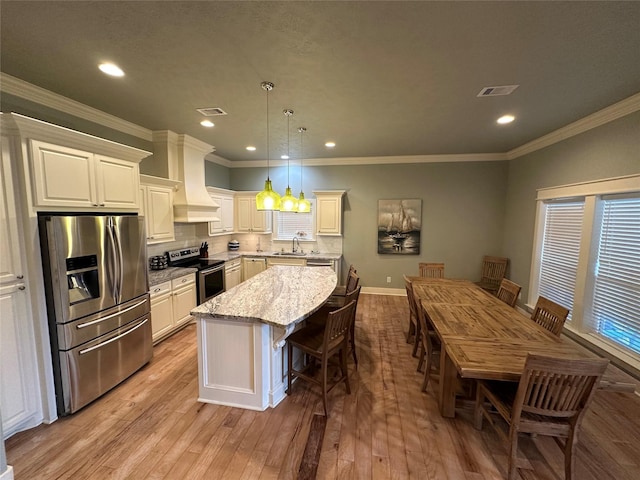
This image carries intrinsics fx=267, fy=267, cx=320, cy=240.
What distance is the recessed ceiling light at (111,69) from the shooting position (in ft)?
7.14

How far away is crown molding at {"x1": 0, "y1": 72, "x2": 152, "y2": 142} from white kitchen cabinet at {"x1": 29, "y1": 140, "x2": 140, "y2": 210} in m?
0.87

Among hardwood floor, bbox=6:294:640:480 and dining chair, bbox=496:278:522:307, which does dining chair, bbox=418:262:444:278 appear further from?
hardwood floor, bbox=6:294:640:480

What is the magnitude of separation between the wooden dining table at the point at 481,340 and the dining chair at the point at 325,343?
0.80 meters

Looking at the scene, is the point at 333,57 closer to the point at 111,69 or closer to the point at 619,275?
the point at 111,69

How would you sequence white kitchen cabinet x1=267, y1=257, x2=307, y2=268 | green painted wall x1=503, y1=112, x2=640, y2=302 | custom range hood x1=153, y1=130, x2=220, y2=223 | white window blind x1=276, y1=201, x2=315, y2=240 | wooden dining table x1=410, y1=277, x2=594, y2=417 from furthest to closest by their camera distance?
white window blind x1=276, y1=201, x2=315, y2=240 → white kitchen cabinet x1=267, y1=257, x2=307, y2=268 → custom range hood x1=153, y1=130, x2=220, y2=223 → green painted wall x1=503, y1=112, x2=640, y2=302 → wooden dining table x1=410, y1=277, x2=594, y2=417

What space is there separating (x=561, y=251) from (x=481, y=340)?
9.18 ft

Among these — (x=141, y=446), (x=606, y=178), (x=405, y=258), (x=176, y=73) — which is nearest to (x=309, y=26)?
(x=176, y=73)

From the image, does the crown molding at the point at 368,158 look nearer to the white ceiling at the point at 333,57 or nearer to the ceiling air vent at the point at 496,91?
the white ceiling at the point at 333,57

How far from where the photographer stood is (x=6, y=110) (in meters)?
2.40

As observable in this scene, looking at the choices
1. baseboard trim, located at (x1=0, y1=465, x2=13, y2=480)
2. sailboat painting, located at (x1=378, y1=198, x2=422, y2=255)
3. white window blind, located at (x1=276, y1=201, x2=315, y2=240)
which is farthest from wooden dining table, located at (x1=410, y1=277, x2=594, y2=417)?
white window blind, located at (x1=276, y1=201, x2=315, y2=240)

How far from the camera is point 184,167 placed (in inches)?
163

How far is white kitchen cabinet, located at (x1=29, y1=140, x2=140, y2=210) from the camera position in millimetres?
2066

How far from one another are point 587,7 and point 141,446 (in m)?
4.04

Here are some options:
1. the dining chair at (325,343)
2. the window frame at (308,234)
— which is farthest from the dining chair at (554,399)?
the window frame at (308,234)
